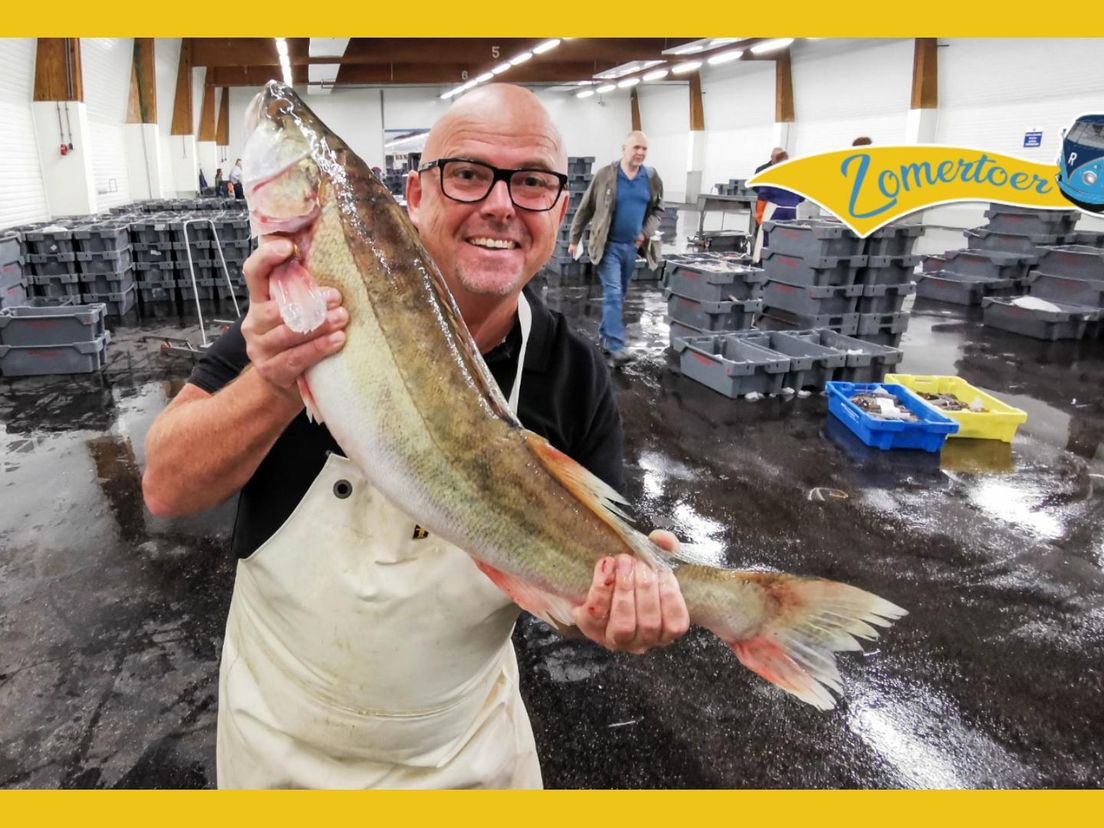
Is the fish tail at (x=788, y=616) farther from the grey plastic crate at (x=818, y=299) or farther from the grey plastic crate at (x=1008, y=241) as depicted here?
the grey plastic crate at (x=1008, y=241)

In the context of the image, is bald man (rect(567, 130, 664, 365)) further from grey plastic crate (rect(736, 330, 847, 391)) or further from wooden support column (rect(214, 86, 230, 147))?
wooden support column (rect(214, 86, 230, 147))

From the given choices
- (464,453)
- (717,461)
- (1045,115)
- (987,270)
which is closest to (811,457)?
(717,461)

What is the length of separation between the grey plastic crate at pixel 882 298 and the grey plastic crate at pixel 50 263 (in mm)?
9873

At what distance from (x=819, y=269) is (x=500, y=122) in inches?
293

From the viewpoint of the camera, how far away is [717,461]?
5.56 metres

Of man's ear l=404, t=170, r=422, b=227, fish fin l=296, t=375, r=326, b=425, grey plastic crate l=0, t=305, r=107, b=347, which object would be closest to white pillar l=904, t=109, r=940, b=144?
grey plastic crate l=0, t=305, r=107, b=347

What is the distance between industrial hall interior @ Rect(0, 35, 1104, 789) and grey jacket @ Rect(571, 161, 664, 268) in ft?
0.17

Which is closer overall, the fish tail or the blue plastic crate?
the fish tail

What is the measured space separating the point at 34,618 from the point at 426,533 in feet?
9.61

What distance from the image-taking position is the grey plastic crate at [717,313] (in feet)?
26.4

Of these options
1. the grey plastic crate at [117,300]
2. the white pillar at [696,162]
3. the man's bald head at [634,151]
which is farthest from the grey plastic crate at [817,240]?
the white pillar at [696,162]

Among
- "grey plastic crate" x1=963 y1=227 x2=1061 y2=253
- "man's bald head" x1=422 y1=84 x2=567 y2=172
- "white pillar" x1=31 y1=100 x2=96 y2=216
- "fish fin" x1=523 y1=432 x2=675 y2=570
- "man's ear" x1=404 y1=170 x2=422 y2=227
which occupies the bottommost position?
"fish fin" x1=523 y1=432 x2=675 y2=570

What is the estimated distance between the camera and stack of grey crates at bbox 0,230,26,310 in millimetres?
8125

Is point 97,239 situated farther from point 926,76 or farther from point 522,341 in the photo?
point 926,76
